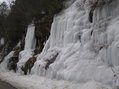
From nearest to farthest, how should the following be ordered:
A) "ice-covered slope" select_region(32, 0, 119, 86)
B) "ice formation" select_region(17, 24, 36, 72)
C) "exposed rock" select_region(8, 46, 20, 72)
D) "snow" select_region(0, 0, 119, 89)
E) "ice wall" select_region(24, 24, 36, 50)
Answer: "snow" select_region(0, 0, 119, 89) → "ice-covered slope" select_region(32, 0, 119, 86) → "ice formation" select_region(17, 24, 36, 72) → "ice wall" select_region(24, 24, 36, 50) → "exposed rock" select_region(8, 46, 20, 72)

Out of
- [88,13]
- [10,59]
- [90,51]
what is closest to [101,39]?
[90,51]

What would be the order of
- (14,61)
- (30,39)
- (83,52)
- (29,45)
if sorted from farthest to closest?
(14,61) → (30,39) → (29,45) → (83,52)

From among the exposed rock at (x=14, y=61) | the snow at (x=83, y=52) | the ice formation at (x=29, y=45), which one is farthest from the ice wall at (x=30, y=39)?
the snow at (x=83, y=52)

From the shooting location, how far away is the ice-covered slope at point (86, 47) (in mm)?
13008

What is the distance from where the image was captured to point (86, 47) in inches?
609

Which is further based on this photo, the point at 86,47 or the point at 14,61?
the point at 14,61

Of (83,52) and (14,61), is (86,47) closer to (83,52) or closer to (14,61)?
(83,52)

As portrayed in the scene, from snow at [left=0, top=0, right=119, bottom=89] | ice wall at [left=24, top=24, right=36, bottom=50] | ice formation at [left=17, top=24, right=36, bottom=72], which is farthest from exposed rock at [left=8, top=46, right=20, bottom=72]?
snow at [left=0, top=0, right=119, bottom=89]

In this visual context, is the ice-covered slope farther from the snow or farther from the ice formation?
the ice formation

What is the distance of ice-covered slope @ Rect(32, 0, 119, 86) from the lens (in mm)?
13008

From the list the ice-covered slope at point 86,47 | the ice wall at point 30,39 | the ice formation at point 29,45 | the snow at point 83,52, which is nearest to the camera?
the snow at point 83,52

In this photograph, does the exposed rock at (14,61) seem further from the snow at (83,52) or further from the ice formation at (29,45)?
the snow at (83,52)

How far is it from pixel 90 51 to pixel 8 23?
22213mm

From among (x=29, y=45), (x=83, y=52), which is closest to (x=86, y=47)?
(x=83, y=52)
